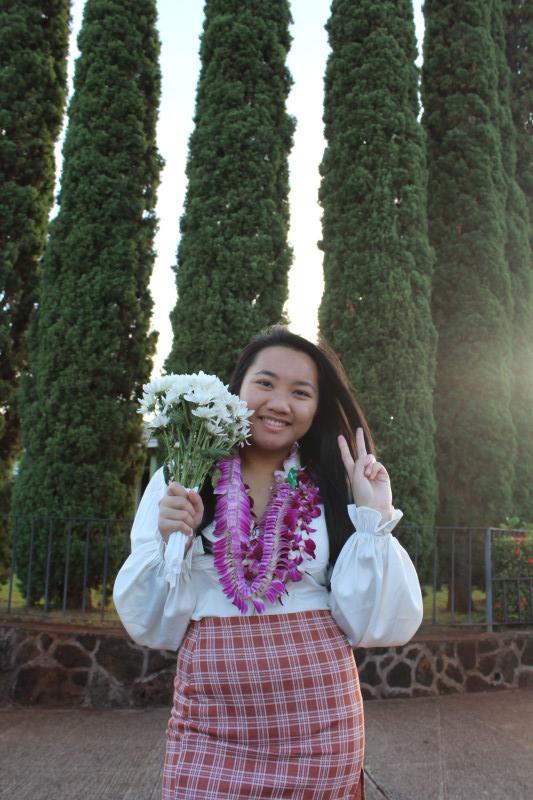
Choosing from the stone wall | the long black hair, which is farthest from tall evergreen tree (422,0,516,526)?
the long black hair

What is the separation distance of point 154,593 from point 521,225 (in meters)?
9.70

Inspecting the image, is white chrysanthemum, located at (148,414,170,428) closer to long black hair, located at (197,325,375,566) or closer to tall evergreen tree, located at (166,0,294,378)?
long black hair, located at (197,325,375,566)

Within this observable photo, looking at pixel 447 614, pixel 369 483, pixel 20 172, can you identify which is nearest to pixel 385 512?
pixel 369 483

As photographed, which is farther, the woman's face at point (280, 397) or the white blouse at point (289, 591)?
the woman's face at point (280, 397)

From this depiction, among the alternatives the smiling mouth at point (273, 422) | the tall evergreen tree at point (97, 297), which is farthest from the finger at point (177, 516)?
the tall evergreen tree at point (97, 297)

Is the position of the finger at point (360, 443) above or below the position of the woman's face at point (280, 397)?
below

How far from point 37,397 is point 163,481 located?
17.4ft

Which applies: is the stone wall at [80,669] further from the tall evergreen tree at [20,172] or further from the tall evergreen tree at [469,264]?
the tall evergreen tree at [469,264]

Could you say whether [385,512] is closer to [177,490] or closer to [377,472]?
[377,472]

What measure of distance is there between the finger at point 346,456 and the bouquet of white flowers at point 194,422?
1.06 feet

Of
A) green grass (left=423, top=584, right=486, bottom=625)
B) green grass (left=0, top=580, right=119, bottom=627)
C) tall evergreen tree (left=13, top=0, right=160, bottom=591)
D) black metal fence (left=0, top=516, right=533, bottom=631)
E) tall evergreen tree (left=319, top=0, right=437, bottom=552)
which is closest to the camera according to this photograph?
green grass (left=0, top=580, right=119, bottom=627)

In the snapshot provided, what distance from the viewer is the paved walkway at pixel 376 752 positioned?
365 centimetres

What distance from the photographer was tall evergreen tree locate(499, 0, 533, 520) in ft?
30.5

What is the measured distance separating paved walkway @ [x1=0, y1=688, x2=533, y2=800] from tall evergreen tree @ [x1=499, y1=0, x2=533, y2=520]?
14.7ft
